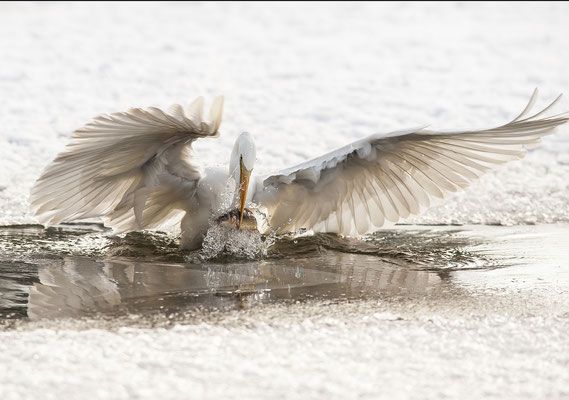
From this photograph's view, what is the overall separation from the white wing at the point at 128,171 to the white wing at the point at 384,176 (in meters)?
0.56

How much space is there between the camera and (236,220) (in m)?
4.64

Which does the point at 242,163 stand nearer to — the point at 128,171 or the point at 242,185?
the point at 242,185

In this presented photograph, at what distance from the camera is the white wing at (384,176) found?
462 centimetres

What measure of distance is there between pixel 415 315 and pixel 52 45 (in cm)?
856

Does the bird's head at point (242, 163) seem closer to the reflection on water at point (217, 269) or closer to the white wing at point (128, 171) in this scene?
the white wing at point (128, 171)

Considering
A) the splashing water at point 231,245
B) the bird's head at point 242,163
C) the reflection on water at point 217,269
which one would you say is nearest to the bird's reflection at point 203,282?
the reflection on water at point 217,269

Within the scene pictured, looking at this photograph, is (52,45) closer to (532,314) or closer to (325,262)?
(325,262)

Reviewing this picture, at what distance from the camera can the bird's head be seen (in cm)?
442

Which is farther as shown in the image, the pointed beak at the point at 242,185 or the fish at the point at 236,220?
the fish at the point at 236,220

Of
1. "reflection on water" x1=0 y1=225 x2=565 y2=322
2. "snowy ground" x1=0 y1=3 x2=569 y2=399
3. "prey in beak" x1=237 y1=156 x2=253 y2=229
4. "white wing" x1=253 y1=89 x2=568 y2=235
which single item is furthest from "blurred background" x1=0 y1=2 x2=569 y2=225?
"prey in beak" x1=237 y1=156 x2=253 y2=229

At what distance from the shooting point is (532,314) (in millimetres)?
3654

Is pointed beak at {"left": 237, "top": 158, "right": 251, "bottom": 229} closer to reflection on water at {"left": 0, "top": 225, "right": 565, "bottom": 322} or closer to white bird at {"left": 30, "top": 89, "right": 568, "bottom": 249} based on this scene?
white bird at {"left": 30, "top": 89, "right": 568, "bottom": 249}

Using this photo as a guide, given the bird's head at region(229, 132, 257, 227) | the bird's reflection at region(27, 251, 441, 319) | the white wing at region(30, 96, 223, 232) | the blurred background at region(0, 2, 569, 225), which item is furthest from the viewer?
the blurred background at region(0, 2, 569, 225)

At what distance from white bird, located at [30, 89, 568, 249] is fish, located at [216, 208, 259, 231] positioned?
5 centimetres
